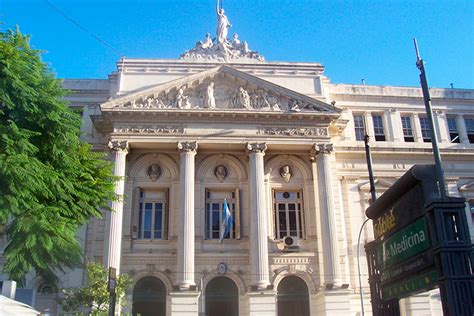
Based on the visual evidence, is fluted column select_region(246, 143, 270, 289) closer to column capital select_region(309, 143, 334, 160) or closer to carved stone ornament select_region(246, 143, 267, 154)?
carved stone ornament select_region(246, 143, 267, 154)

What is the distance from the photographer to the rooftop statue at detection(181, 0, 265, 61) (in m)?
34.4

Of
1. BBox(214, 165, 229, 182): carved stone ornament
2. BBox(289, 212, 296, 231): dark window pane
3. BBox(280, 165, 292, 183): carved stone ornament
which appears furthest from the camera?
BBox(280, 165, 292, 183): carved stone ornament

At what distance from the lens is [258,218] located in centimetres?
2914

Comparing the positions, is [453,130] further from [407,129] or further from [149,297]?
[149,297]

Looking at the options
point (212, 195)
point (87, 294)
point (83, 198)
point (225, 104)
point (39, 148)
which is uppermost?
point (225, 104)

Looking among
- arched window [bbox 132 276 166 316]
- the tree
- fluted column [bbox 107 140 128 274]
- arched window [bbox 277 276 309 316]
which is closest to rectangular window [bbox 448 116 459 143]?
arched window [bbox 277 276 309 316]

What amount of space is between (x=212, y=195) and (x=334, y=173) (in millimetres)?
8145

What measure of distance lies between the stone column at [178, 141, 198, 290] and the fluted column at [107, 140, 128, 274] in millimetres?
3403

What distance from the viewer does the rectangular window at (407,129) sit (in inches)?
1409

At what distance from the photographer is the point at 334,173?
32750mm

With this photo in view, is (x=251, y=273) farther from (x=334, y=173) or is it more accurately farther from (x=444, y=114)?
(x=444, y=114)

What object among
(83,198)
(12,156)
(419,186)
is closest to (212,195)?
(83,198)

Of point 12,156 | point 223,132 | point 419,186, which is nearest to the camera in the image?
point 419,186

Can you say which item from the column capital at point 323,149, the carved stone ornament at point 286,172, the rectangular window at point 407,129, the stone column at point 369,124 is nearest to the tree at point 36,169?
the carved stone ornament at point 286,172
